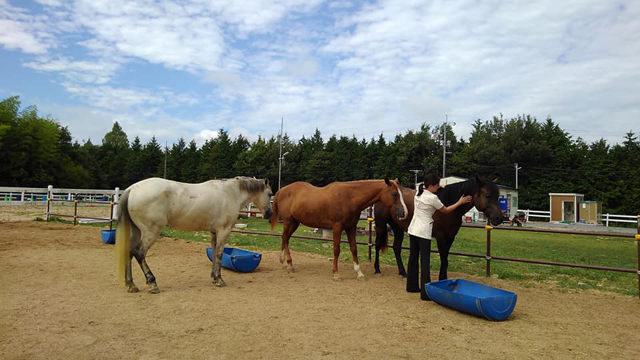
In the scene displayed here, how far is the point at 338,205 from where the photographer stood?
6.48 metres

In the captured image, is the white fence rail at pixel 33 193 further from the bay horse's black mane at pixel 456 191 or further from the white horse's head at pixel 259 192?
the bay horse's black mane at pixel 456 191

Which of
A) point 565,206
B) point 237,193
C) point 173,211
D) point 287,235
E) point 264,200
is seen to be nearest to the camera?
point 173,211

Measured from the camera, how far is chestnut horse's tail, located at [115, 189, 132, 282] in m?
5.19

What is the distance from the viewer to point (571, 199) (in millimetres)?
28438

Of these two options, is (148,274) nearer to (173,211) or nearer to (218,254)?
(173,211)

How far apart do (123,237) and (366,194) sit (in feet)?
12.2

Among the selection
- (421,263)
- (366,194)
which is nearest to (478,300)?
(421,263)

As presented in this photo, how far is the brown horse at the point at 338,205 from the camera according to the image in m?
6.26

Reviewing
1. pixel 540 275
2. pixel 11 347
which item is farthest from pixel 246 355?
pixel 540 275

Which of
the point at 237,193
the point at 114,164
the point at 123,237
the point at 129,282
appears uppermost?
the point at 114,164

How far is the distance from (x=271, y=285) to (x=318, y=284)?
0.74 metres

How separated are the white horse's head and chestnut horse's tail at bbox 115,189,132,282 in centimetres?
180

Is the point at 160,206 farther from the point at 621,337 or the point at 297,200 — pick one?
the point at 621,337

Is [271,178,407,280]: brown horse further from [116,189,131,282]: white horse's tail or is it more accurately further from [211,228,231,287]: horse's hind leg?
[116,189,131,282]: white horse's tail
